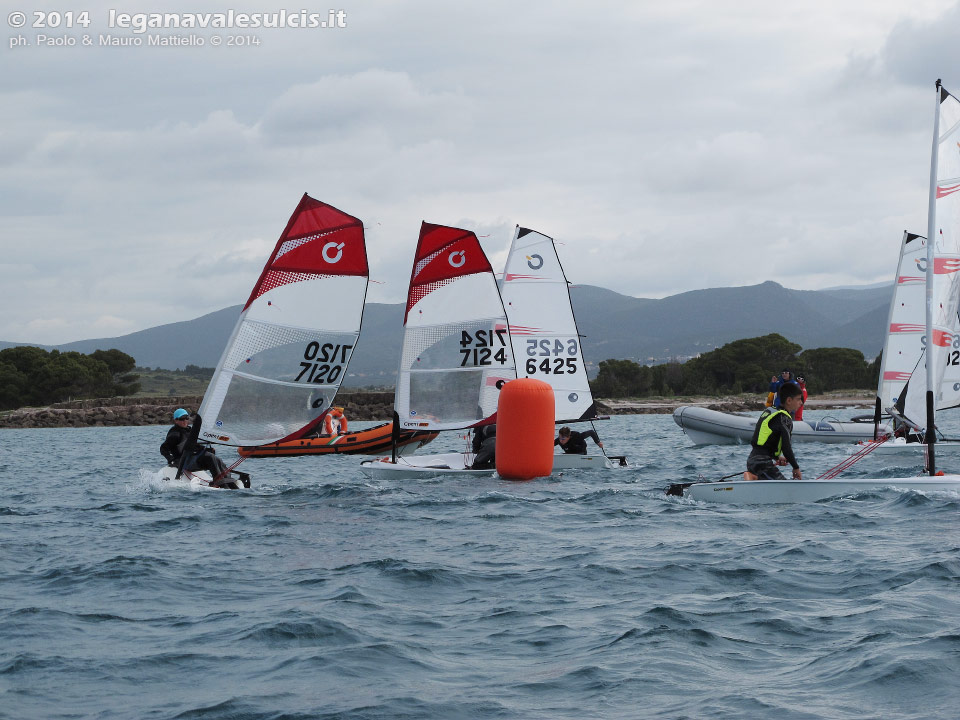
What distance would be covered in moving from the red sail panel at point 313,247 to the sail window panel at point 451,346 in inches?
118

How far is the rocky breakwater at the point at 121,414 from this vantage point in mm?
68438

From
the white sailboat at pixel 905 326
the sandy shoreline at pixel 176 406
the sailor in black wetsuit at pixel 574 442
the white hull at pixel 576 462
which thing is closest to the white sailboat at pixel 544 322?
the sailor in black wetsuit at pixel 574 442

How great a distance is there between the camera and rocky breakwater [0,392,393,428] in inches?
2694

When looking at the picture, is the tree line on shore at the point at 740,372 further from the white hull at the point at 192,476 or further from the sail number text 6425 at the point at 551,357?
the white hull at the point at 192,476

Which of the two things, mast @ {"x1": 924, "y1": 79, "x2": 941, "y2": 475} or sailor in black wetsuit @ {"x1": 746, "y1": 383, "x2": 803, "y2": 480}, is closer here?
sailor in black wetsuit @ {"x1": 746, "y1": 383, "x2": 803, "y2": 480}

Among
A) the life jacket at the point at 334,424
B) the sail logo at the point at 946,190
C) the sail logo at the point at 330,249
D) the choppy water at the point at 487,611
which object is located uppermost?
the sail logo at the point at 946,190

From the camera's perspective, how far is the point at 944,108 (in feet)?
46.1

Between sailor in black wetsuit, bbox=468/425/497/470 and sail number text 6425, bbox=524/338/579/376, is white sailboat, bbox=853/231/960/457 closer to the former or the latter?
sail number text 6425, bbox=524/338/579/376

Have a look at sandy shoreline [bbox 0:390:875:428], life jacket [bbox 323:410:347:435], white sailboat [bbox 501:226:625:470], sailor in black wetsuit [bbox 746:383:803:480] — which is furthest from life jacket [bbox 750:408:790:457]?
sandy shoreline [bbox 0:390:875:428]

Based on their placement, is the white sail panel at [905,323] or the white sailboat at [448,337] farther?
the white sail panel at [905,323]

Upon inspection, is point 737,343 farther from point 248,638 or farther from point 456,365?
point 248,638

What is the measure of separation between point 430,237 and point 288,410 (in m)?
4.84

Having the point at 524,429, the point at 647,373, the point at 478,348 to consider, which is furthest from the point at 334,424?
the point at 647,373

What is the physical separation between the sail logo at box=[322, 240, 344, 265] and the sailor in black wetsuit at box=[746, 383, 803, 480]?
24.3 feet
